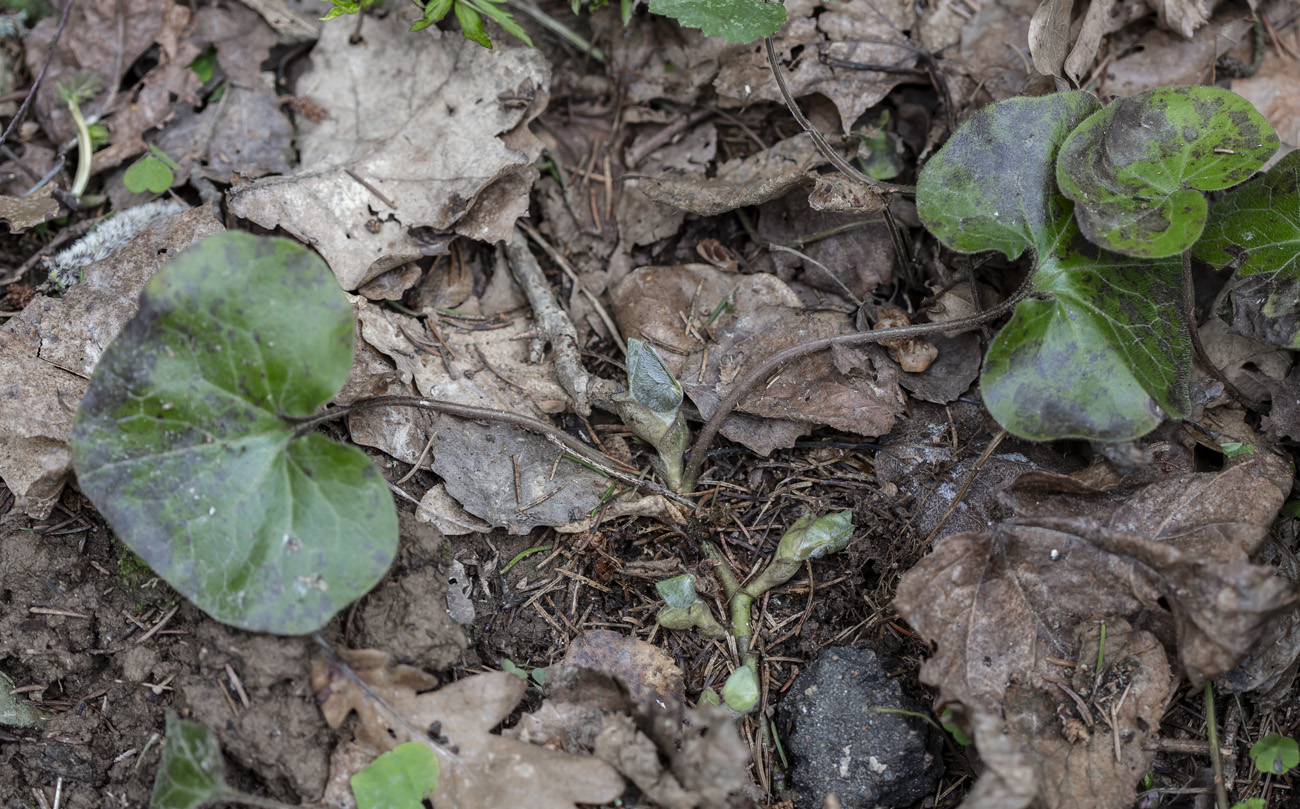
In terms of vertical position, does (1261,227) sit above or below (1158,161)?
below

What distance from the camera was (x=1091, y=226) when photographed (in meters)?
2.26

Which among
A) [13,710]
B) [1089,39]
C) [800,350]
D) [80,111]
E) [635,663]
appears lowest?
[13,710]

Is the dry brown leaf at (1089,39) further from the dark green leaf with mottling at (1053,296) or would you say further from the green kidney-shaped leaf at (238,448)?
the green kidney-shaped leaf at (238,448)

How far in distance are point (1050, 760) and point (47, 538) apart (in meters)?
2.81

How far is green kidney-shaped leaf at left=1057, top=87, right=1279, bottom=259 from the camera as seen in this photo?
2234 mm

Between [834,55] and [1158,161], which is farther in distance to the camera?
[834,55]

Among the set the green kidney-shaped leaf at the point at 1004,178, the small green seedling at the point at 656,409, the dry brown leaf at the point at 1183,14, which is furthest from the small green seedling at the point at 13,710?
the dry brown leaf at the point at 1183,14

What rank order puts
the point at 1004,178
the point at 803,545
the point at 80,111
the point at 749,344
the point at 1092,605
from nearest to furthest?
the point at 1092,605
the point at 803,545
the point at 1004,178
the point at 749,344
the point at 80,111

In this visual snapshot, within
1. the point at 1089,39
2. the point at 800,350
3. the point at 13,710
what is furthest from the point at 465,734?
the point at 1089,39

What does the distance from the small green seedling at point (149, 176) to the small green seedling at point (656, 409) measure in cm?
181

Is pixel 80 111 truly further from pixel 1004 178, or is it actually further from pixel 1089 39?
pixel 1089 39

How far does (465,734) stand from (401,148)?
6.65ft

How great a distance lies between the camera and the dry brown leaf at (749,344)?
8.30 ft

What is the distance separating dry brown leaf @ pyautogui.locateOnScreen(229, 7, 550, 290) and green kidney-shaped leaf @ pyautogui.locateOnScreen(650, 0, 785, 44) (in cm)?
69
